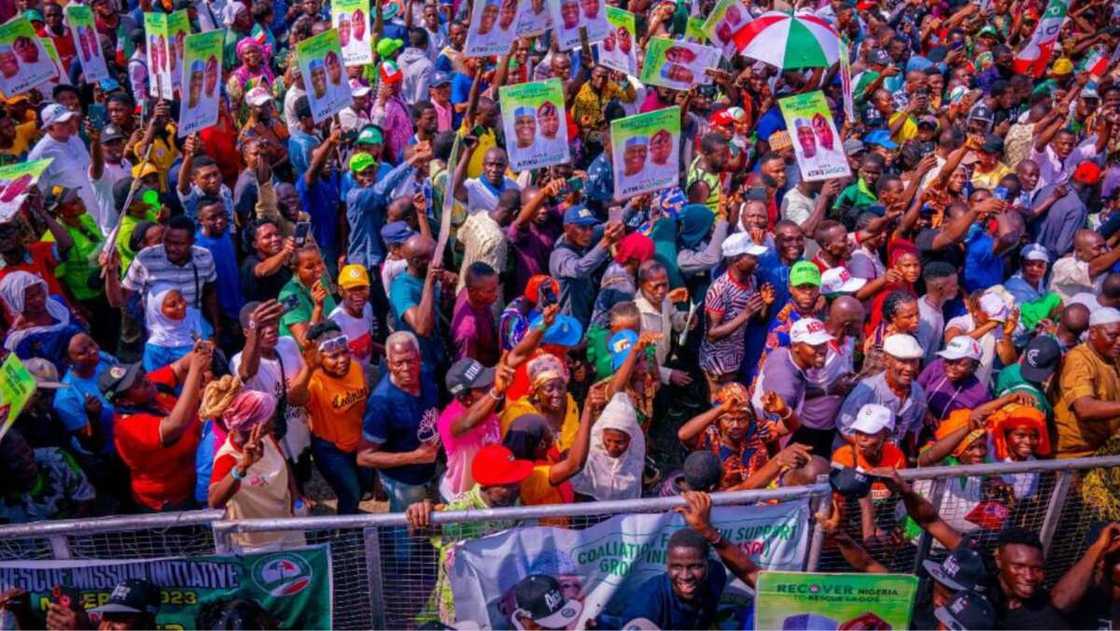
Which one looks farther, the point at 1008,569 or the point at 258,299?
the point at 258,299

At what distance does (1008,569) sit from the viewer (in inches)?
176

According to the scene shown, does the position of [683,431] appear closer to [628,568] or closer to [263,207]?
[628,568]

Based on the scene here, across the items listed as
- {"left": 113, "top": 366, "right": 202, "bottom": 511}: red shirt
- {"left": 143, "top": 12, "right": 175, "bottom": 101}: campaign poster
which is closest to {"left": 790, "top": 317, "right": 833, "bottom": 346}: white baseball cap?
{"left": 113, "top": 366, "right": 202, "bottom": 511}: red shirt

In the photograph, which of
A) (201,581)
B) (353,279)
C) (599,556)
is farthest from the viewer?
(353,279)

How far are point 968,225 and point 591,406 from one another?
3.70 meters

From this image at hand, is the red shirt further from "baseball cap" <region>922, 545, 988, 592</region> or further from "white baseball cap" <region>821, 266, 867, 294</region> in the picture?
"white baseball cap" <region>821, 266, 867, 294</region>

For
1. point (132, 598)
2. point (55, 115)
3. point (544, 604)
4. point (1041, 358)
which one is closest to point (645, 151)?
point (1041, 358)

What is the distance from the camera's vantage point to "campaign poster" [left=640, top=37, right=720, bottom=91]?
9.52 metres

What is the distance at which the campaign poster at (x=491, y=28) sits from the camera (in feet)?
28.7

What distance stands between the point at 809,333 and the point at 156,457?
3.58 meters

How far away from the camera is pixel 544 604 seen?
413 centimetres

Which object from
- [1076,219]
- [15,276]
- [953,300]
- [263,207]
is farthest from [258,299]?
[1076,219]

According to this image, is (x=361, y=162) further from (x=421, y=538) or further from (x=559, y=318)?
(x=421, y=538)

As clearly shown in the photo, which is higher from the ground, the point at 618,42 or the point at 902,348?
the point at 618,42
